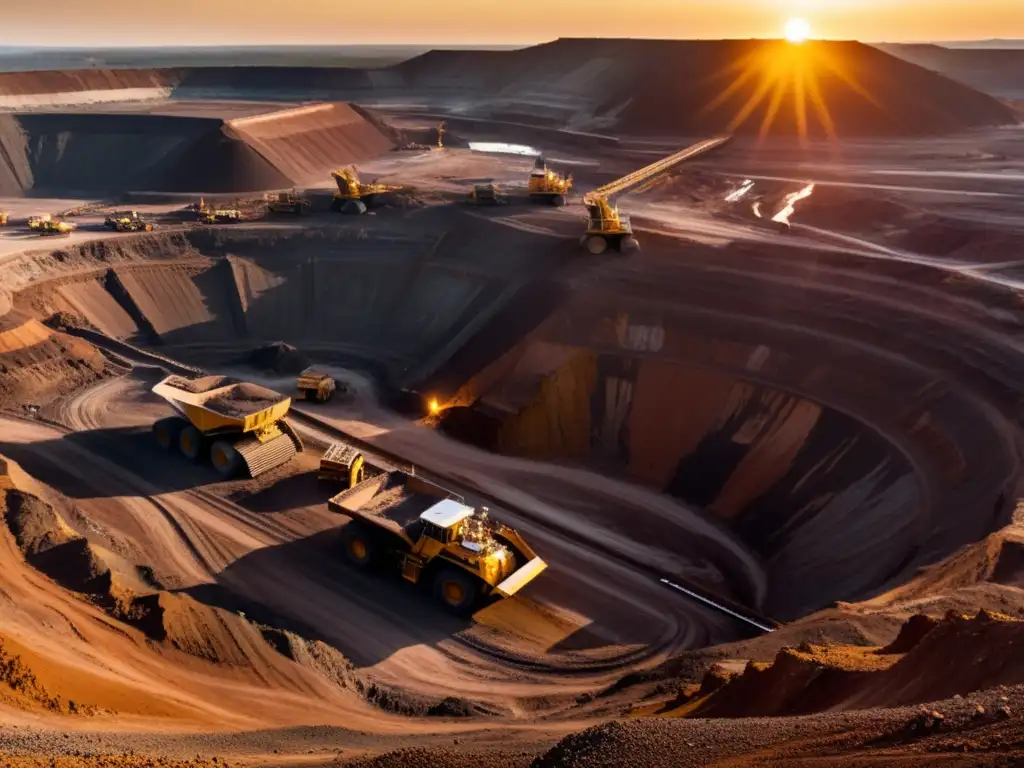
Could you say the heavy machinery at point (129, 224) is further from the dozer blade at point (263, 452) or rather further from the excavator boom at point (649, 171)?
the dozer blade at point (263, 452)

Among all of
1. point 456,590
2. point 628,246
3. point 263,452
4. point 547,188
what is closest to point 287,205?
point 547,188

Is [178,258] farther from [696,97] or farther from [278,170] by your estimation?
[696,97]

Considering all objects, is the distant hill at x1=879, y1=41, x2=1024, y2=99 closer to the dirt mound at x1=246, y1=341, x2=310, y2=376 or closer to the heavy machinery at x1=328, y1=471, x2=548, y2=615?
the dirt mound at x1=246, y1=341, x2=310, y2=376

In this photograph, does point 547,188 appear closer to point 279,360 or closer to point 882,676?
point 279,360

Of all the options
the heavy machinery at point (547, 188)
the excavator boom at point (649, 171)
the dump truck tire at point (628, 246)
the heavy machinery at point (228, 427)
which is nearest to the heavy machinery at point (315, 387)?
the heavy machinery at point (228, 427)

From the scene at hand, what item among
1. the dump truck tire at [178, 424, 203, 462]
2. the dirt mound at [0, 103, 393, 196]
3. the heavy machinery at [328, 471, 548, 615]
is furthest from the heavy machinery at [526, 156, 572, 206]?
the heavy machinery at [328, 471, 548, 615]

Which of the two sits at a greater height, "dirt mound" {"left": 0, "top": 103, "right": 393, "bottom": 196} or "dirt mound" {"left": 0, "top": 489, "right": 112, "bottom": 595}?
"dirt mound" {"left": 0, "top": 103, "right": 393, "bottom": 196}
